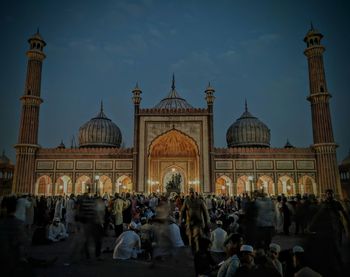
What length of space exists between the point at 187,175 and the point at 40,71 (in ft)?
52.6

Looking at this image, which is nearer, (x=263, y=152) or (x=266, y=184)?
(x=263, y=152)

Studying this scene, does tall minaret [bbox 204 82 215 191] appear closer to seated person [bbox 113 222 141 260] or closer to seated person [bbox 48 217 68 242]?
seated person [bbox 48 217 68 242]

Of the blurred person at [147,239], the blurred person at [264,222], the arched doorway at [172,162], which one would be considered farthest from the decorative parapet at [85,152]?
the blurred person at [264,222]

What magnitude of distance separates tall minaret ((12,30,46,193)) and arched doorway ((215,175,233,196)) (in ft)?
51.3

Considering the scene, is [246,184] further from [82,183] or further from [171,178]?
[82,183]

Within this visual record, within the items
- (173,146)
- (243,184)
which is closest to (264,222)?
(173,146)

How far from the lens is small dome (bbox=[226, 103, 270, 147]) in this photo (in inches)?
1275

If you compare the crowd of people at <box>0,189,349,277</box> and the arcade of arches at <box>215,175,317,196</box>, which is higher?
the arcade of arches at <box>215,175,317,196</box>

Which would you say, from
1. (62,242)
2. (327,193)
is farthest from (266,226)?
(62,242)

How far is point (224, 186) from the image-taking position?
29484mm

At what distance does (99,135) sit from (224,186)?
44.1 ft

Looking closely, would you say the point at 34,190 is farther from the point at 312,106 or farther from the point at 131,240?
the point at 312,106

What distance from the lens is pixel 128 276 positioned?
5.48m

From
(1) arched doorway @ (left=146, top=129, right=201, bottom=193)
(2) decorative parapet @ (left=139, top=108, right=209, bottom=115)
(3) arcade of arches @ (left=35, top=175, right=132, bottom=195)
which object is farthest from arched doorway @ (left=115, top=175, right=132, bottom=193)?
(2) decorative parapet @ (left=139, top=108, right=209, bottom=115)
